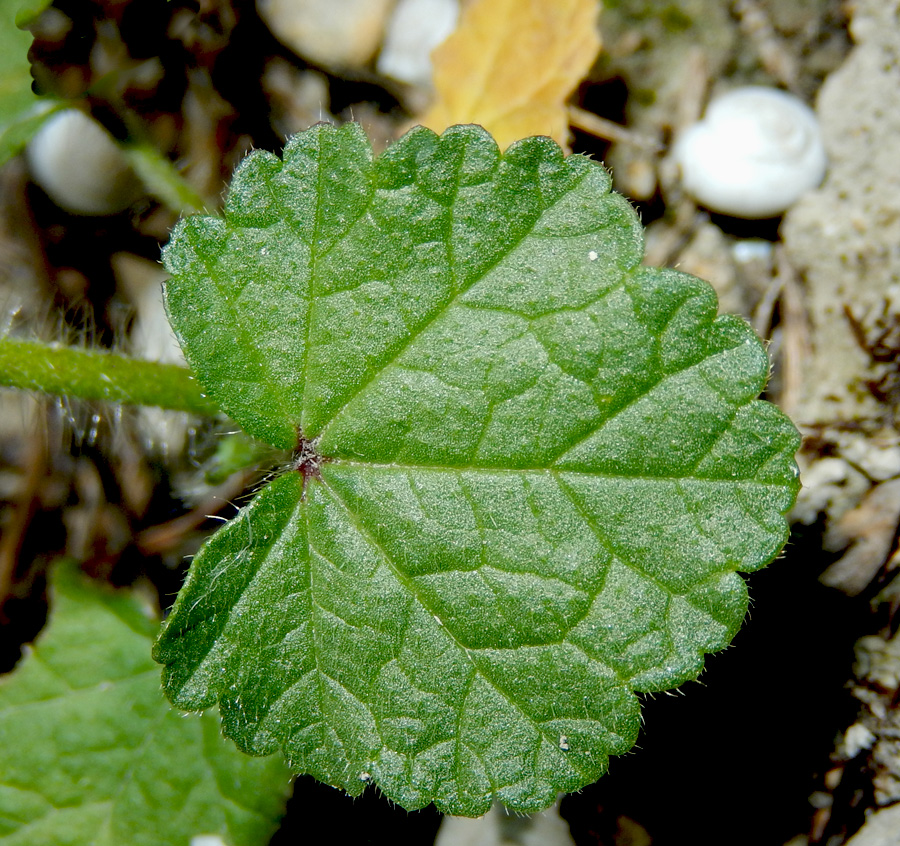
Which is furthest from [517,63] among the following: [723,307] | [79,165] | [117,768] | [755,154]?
[117,768]

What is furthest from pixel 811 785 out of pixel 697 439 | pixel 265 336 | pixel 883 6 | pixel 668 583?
pixel 883 6

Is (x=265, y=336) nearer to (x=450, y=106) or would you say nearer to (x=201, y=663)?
(x=201, y=663)

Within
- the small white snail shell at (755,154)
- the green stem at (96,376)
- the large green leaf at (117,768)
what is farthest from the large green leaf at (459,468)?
the small white snail shell at (755,154)

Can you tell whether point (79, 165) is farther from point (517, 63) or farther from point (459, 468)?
point (459, 468)

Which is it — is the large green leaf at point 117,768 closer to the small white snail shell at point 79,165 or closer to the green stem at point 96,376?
the green stem at point 96,376

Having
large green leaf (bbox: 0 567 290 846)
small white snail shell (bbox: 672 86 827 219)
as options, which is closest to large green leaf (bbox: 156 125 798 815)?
large green leaf (bbox: 0 567 290 846)

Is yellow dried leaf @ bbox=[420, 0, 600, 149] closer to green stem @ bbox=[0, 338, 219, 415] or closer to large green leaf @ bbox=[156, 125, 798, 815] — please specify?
large green leaf @ bbox=[156, 125, 798, 815]

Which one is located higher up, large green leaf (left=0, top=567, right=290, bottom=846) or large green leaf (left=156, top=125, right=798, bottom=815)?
large green leaf (left=156, top=125, right=798, bottom=815)
